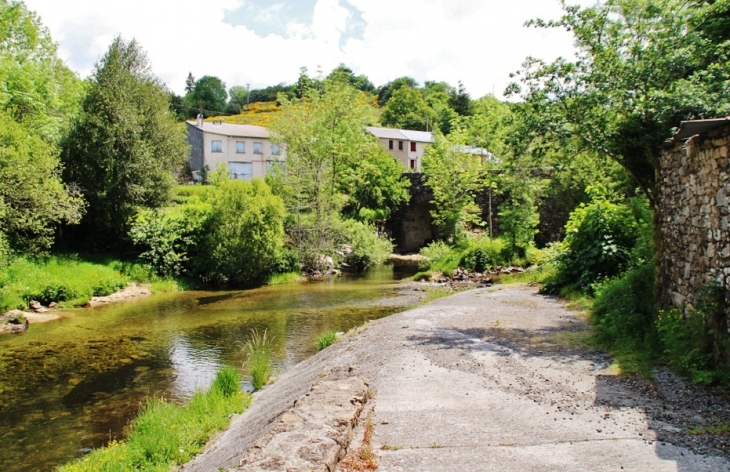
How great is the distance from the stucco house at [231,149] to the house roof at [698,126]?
45.3m

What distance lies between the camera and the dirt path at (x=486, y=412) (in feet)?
15.8

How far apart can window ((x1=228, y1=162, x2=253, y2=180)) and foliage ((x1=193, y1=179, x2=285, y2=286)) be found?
2838 centimetres

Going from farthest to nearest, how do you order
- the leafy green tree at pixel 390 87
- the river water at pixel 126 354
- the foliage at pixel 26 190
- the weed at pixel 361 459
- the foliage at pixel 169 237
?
the leafy green tree at pixel 390 87 → the foliage at pixel 169 237 → the foliage at pixel 26 190 → the river water at pixel 126 354 → the weed at pixel 361 459

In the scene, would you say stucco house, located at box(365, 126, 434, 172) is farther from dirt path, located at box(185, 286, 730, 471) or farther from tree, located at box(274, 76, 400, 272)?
dirt path, located at box(185, 286, 730, 471)

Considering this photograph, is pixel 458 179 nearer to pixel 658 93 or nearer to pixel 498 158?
pixel 498 158

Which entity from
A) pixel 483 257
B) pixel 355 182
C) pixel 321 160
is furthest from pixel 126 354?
pixel 355 182

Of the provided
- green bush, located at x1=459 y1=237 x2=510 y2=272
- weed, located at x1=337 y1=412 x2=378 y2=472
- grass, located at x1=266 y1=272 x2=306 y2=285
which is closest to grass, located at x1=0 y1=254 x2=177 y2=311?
grass, located at x1=266 y1=272 x2=306 y2=285

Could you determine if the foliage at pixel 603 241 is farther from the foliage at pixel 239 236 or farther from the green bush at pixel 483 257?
the foliage at pixel 239 236

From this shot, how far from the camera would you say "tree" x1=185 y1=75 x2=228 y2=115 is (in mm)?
100000

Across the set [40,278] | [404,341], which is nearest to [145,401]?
[404,341]

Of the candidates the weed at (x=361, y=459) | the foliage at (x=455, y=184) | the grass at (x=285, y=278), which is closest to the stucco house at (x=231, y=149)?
the foliage at (x=455, y=184)

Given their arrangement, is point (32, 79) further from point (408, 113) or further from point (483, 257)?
point (408, 113)

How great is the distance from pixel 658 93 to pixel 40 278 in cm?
1981

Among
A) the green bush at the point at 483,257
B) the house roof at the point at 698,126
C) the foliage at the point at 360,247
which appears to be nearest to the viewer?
the house roof at the point at 698,126
